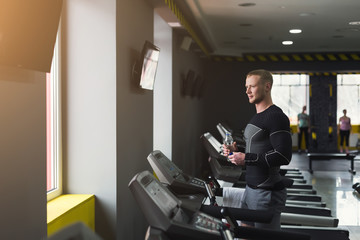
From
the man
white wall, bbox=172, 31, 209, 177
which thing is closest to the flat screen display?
the man

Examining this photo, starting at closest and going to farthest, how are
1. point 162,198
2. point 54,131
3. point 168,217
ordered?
point 168,217 → point 162,198 → point 54,131

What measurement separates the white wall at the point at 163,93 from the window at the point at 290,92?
10587mm

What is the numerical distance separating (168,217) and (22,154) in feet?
3.29

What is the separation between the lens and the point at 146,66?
15.4ft

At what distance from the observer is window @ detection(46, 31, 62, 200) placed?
12.3ft

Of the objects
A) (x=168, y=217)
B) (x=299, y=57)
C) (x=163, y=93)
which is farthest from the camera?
(x=299, y=57)

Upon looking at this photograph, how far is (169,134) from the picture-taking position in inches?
272

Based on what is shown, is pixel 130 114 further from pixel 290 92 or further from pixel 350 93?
pixel 350 93

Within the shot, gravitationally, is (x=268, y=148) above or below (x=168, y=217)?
above

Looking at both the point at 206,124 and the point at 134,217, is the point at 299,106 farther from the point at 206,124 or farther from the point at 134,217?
the point at 134,217

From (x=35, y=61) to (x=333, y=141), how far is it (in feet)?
44.4

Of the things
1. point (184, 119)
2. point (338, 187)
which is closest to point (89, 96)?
point (184, 119)

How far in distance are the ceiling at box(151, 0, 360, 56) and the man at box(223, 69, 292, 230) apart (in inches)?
86.8

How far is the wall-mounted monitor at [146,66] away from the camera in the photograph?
4.48 metres
